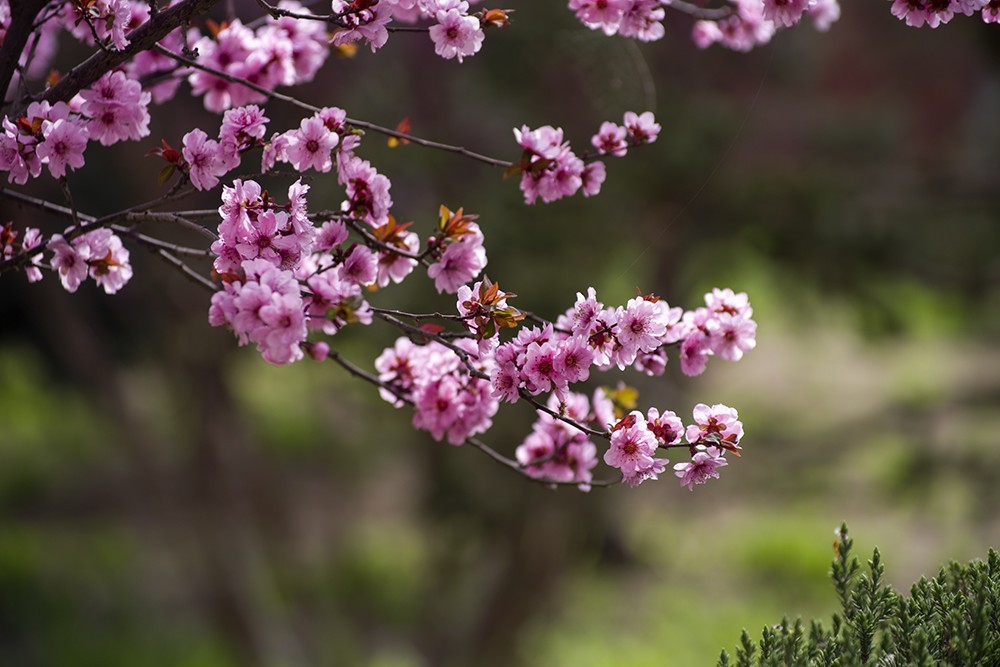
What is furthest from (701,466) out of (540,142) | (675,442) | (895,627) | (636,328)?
(540,142)

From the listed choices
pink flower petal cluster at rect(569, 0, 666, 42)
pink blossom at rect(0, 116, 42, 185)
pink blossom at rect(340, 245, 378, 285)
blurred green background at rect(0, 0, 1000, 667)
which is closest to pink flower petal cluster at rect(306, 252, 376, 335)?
pink blossom at rect(340, 245, 378, 285)

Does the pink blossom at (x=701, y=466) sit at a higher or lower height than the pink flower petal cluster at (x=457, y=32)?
lower

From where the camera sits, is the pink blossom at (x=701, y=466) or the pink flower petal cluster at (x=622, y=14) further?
the pink flower petal cluster at (x=622, y=14)

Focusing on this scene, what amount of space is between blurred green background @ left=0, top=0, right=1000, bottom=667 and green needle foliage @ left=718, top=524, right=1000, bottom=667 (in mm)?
599

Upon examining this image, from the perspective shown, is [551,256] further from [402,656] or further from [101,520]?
[101,520]

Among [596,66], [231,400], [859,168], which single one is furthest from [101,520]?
[596,66]

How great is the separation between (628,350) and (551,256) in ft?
7.17

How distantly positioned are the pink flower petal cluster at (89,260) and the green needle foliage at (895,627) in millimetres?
852

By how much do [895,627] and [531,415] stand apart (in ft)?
6.73

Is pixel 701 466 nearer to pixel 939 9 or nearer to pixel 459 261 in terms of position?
pixel 459 261

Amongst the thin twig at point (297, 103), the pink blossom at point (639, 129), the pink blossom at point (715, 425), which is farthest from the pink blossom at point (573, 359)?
the pink blossom at point (639, 129)

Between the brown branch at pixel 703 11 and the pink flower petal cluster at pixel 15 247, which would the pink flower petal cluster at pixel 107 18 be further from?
the brown branch at pixel 703 11

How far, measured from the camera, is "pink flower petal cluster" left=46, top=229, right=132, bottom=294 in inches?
45.6

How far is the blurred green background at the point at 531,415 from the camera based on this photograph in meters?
3.39
